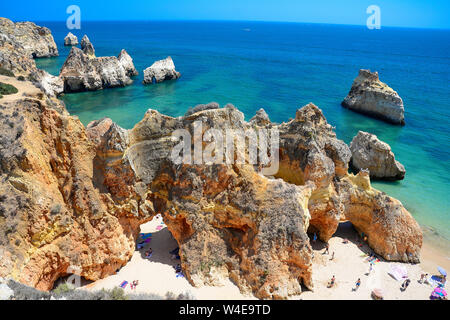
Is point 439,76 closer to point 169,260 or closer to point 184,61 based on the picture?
point 184,61

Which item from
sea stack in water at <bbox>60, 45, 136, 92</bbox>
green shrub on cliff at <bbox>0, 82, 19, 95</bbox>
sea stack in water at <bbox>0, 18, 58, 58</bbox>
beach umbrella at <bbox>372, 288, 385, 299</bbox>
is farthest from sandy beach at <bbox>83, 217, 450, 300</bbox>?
sea stack in water at <bbox>0, 18, 58, 58</bbox>

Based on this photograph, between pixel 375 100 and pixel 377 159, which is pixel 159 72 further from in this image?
pixel 377 159

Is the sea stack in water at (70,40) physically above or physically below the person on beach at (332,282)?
above

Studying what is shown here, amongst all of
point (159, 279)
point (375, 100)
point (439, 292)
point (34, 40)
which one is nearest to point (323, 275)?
point (439, 292)

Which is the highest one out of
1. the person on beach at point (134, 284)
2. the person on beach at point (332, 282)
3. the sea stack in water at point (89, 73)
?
the sea stack in water at point (89, 73)

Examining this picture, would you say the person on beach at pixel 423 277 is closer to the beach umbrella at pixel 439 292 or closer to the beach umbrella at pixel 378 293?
the beach umbrella at pixel 439 292

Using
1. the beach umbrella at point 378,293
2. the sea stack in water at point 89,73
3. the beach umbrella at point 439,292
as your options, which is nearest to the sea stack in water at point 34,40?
the sea stack in water at point 89,73
